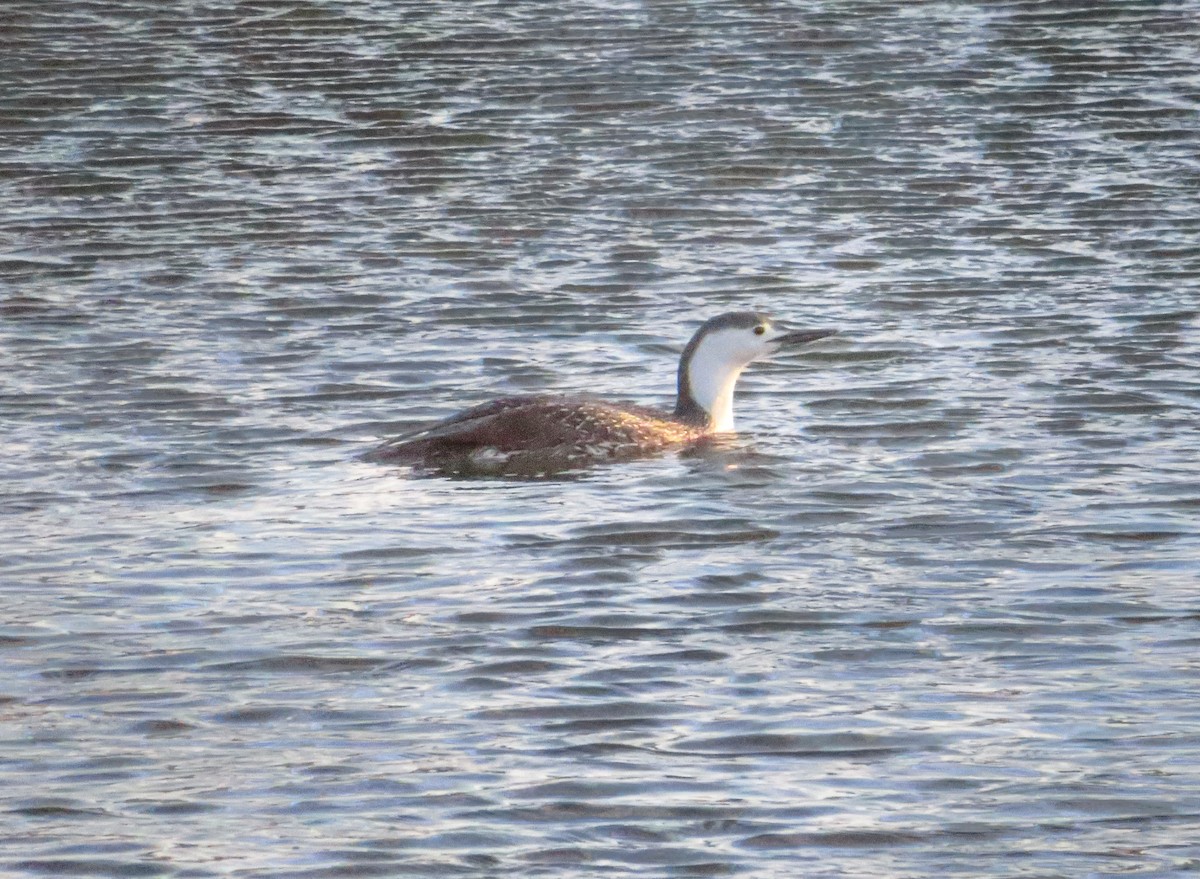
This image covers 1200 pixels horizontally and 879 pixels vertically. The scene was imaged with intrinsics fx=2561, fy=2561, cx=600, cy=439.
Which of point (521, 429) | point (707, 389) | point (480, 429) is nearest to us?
point (480, 429)

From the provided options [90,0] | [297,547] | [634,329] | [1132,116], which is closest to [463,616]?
[297,547]

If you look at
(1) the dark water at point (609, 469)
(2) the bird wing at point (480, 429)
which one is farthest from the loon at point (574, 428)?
(1) the dark water at point (609, 469)

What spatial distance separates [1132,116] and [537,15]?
596 centimetres

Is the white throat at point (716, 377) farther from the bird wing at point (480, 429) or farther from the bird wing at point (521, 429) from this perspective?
the bird wing at point (480, 429)

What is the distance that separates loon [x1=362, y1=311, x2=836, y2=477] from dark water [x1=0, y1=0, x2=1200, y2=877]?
0.90 ft

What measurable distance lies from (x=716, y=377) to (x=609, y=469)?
981 millimetres

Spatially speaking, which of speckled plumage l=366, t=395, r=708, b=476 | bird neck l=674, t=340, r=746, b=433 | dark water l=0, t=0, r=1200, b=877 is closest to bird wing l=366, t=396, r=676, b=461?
speckled plumage l=366, t=395, r=708, b=476

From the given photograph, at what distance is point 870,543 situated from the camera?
9.17 metres

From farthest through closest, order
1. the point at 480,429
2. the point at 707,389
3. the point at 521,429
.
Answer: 1. the point at 707,389
2. the point at 521,429
3. the point at 480,429

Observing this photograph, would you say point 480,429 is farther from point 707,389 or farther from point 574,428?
→ point 707,389

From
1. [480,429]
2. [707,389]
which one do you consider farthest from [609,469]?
[707,389]

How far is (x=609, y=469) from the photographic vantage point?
1097 cm

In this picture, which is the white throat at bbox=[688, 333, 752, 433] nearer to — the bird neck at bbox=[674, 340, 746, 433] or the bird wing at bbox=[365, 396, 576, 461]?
the bird neck at bbox=[674, 340, 746, 433]

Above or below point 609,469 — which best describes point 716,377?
above
